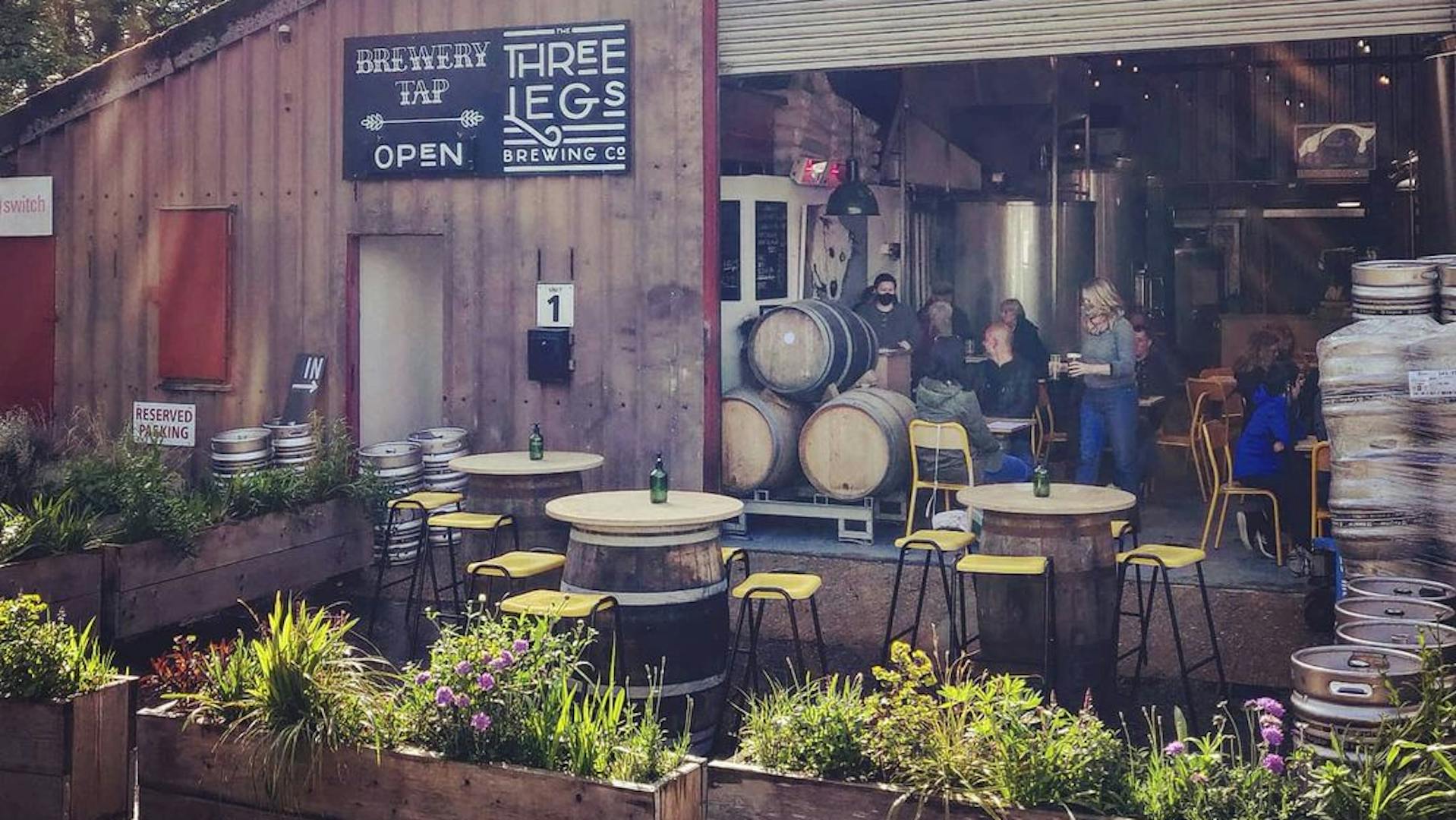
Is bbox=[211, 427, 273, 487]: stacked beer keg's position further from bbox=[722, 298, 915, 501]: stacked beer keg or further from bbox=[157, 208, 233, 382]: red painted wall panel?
bbox=[722, 298, 915, 501]: stacked beer keg

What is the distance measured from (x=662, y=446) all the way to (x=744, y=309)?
2.07 m

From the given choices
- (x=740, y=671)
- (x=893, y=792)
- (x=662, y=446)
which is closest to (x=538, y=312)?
(x=662, y=446)

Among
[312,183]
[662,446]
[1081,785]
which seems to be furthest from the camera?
[312,183]

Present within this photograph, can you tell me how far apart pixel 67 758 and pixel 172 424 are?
294 inches

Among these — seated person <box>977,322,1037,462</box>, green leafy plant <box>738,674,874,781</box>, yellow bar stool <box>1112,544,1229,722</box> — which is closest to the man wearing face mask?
seated person <box>977,322,1037,462</box>

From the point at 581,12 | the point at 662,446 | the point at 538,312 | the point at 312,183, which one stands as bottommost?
the point at 662,446

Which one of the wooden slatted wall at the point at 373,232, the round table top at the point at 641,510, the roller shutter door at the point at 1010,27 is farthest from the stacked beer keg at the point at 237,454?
the round table top at the point at 641,510

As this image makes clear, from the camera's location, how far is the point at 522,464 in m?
9.02

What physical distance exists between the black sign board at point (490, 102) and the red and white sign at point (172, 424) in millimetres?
2342

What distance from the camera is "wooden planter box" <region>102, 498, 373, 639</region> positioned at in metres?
8.48

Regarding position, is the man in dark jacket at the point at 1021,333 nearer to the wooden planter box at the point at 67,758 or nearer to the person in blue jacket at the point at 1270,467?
the person in blue jacket at the point at 1270,467

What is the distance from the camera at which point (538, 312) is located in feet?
37.0

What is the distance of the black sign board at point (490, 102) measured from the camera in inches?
435

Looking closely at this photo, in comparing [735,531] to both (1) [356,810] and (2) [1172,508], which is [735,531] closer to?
(2) [1172,508]
